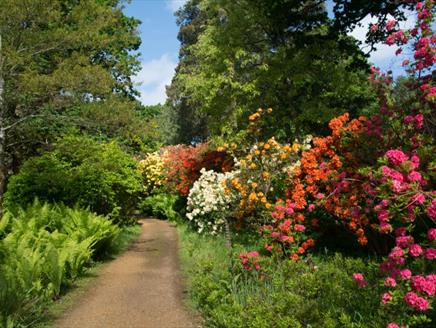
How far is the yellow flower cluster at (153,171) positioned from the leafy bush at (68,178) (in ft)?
30.6

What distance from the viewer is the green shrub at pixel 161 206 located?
66.5 feet

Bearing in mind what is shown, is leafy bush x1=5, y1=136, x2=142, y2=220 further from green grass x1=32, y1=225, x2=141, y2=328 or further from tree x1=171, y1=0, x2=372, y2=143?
tree x1=171, y1=0, x2=372, y2=143

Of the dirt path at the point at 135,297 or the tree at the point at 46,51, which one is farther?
the tree at the point at 46,51

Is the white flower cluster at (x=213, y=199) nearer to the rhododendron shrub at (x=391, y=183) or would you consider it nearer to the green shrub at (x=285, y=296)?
the rhododendron shrub at (x=391, y=183)

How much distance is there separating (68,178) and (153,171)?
35.3 feet

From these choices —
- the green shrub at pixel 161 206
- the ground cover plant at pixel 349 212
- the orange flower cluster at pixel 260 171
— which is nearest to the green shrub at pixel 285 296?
the ground cover plant at pixel 349 212

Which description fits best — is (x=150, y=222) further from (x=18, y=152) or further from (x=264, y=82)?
(x=264, y=82)

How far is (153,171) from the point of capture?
23.7 m

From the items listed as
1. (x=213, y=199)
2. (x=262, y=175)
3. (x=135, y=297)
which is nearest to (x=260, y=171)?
(x=262, y=175)

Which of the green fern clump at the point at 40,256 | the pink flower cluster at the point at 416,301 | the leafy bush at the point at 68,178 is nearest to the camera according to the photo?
the pink flower cluster at the point at 416,301

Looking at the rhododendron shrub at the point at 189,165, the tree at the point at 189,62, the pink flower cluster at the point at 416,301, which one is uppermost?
the tree at the point at 189,62

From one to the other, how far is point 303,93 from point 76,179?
9.92 metres

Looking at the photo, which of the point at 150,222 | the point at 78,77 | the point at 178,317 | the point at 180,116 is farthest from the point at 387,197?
the point at 180,116

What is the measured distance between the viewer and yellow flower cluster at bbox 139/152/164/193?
23703 millimetres
